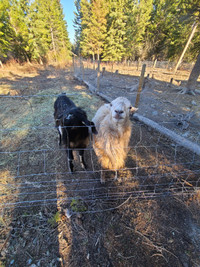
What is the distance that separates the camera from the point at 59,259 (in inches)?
68.7

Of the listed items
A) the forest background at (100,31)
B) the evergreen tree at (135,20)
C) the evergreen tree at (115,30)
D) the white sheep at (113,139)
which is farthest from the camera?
the evergreen tree at (135,20)

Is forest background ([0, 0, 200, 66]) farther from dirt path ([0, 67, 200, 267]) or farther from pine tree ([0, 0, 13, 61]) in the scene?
dirt path ([0, 67, 200, 267])

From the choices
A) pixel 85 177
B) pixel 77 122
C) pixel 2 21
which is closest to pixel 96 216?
pixel 85 177

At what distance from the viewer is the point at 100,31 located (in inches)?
1079

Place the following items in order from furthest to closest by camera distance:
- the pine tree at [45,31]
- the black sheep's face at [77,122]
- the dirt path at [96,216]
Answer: the pine tree at [45,31], the black sheep's face at [77,122], the dirt path at [96,216]

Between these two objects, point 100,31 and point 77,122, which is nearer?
point 77,122

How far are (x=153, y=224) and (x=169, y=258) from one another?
0.44 metres

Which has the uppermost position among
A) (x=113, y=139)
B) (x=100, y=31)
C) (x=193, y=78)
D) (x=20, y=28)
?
(x=100, y=31)

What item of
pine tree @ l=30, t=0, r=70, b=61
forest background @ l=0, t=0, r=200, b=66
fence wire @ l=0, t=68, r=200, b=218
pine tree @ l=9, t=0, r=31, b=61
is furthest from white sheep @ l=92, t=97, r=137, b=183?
pine tree @ l=30, t=0, r=70, b=61

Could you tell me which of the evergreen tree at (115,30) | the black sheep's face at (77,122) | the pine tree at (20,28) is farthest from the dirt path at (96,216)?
the evergreen tree at (115,30)

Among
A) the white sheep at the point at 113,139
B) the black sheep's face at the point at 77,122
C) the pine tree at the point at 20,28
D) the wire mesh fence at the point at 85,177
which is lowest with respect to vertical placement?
the wire mesh fence at the point at 85,177

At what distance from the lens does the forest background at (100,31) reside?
2192 cm

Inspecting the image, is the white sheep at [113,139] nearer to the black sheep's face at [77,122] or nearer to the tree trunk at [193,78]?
the black sheep's face at [77,122]

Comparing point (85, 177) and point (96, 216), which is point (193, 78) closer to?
point (85, 177)
